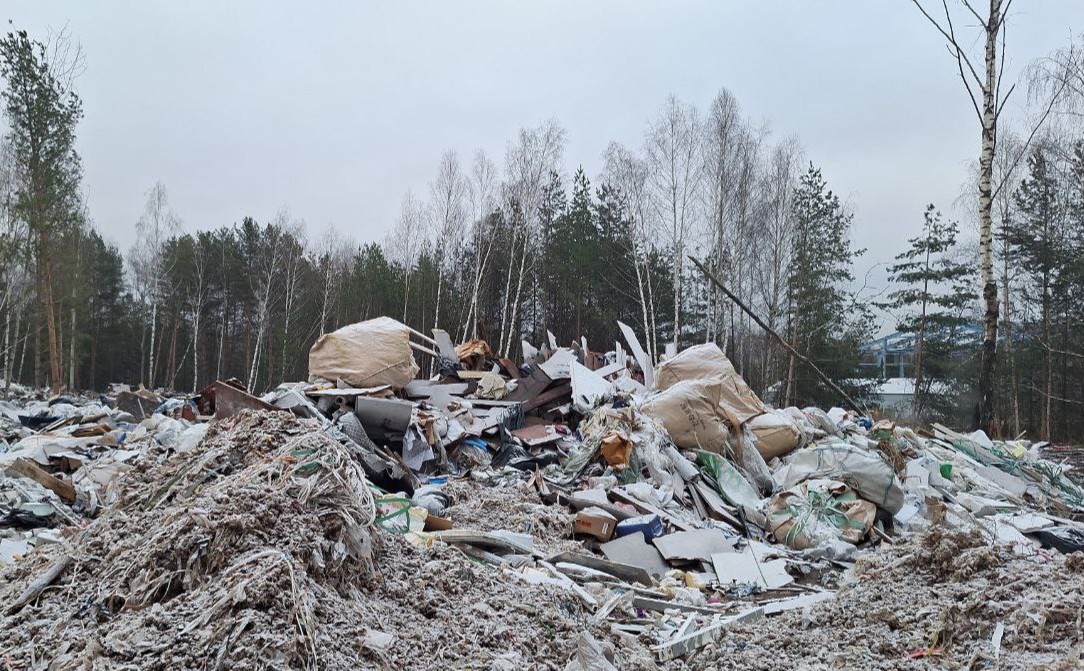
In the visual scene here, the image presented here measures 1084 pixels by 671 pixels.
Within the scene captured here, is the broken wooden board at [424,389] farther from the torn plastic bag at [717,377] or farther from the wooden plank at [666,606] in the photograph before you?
the wooden plank at [666,606]

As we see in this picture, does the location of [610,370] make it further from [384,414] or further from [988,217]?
[988,217]

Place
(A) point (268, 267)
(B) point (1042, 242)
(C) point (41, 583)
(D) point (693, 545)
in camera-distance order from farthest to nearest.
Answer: (A) point (268, 267) → (B) point (1042, 242) → (D) point (693, 545) → (C) point (41, 583)

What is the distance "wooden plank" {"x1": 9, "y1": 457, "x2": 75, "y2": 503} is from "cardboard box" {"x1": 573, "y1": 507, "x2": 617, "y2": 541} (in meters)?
4.12

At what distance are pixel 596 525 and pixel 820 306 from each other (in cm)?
1730

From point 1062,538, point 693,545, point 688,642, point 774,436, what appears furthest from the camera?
point 774,436

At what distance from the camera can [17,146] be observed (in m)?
16.2

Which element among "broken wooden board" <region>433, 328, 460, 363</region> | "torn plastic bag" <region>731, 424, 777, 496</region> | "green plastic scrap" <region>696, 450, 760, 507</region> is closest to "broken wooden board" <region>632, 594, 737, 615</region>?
"green plastic scrap" <region>696, 450, 760, 507</region>

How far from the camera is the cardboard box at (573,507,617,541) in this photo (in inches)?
203

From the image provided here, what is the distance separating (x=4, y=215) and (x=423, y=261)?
45.9ft

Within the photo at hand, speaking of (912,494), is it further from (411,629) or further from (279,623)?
(279,623)

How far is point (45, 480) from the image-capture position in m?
5.33

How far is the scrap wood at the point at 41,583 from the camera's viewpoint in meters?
2.44

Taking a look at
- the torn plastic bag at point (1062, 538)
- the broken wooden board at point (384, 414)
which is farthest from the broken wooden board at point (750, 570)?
the broken wooden board at point (384, 414)

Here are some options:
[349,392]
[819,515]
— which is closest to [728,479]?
[819,515]
